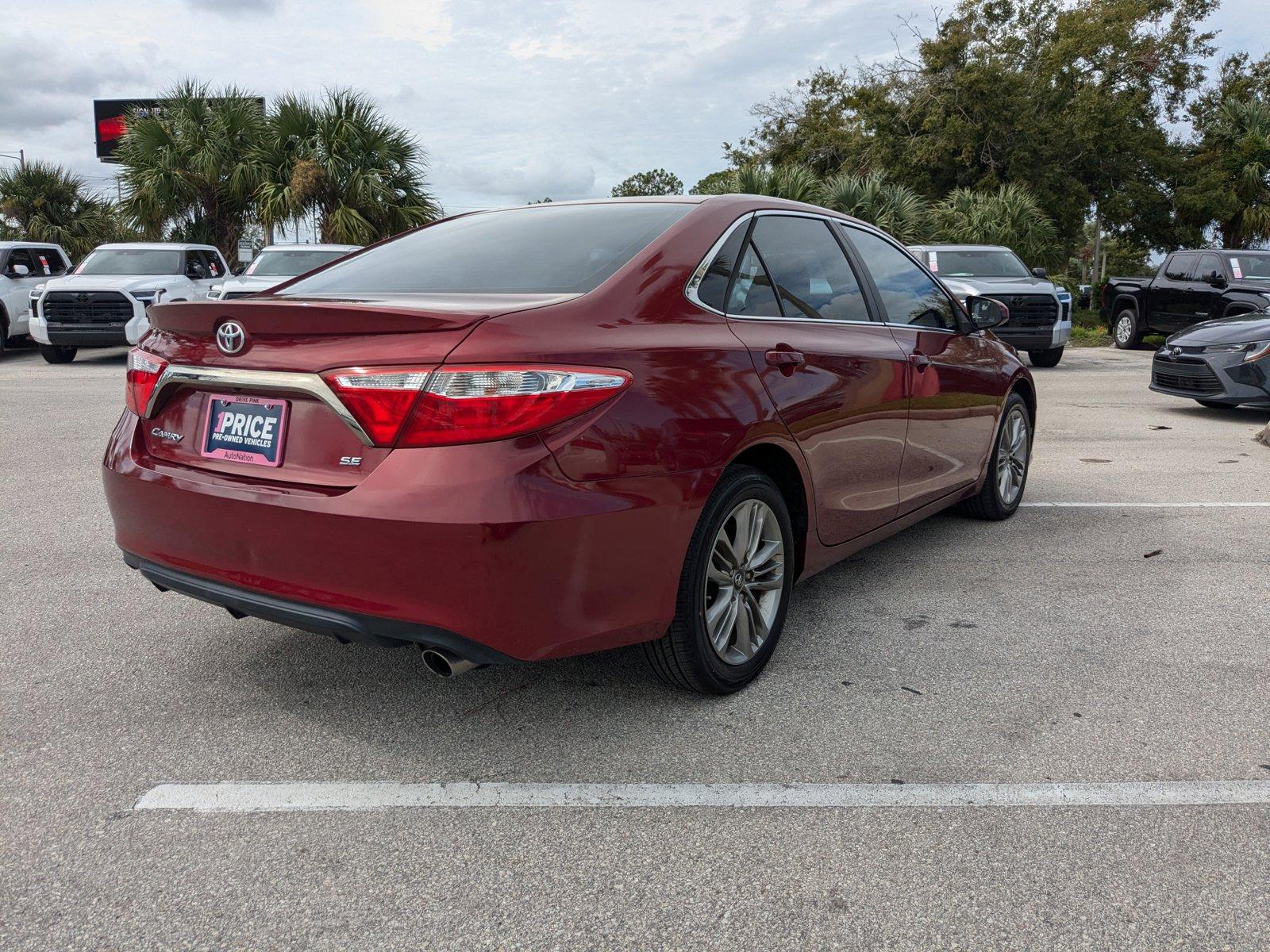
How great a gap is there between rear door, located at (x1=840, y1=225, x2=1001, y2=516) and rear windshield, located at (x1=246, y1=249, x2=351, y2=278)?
1207 cm

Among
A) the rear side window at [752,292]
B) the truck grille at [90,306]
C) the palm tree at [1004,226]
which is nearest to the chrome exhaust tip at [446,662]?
the rear side window at [752,292]

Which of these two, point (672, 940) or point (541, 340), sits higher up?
point (541, 340)

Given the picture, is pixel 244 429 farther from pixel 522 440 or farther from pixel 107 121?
pixel 107 121

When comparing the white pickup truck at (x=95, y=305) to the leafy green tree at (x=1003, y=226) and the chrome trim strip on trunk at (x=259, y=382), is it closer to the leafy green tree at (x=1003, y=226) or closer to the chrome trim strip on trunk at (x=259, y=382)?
the chrome trim strip on trunk at (x=259, y=382)

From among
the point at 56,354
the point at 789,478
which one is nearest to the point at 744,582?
the point at 789,478

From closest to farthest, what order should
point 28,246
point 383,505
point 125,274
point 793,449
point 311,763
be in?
point 383,505
point 311,763
point 793,449
point 125,274
point 28,246

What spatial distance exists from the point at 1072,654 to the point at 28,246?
18.2 metres

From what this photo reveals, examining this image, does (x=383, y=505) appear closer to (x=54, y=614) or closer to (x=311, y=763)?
(x=311, y=763)

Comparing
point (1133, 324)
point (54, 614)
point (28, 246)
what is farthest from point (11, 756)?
point (1133, 324)

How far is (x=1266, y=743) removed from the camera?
123 inches

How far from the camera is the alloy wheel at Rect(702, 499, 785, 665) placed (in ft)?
11.0

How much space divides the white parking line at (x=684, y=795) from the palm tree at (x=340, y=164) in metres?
22.6

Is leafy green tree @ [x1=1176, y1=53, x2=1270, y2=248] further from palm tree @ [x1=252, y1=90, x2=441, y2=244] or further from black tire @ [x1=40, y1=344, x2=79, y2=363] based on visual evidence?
black tire @ [x1=40, y1=344, x2=79, y2=363]

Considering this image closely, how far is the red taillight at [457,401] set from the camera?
2.63 metres
